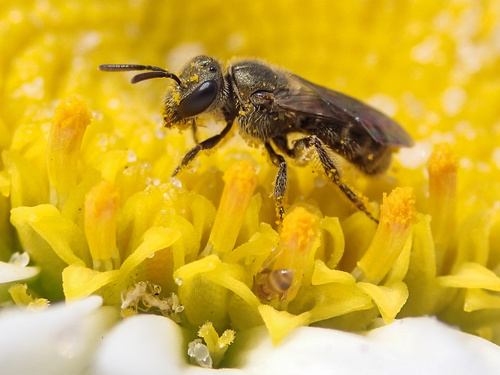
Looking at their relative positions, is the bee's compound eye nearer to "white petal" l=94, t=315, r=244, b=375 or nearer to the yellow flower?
the yellow flower

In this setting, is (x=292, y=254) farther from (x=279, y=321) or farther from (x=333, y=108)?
(x=333, y=108)

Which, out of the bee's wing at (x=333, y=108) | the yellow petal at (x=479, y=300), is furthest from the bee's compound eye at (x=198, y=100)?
the yellow petal at (x=479, y=300)

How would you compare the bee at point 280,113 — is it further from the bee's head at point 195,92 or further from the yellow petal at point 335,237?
the yellow petal at point 335,237

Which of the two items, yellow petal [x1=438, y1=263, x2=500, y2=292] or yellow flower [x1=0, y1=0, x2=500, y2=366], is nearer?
yellow flower [x1=0, y1=0, x2=500, y2=366]

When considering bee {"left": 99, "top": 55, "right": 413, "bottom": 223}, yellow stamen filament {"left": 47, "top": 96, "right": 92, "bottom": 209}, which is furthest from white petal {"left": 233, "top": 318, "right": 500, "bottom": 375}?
yellow stamen filament {"left": 47, "top": 96, "right": 92, "bottom": 209}

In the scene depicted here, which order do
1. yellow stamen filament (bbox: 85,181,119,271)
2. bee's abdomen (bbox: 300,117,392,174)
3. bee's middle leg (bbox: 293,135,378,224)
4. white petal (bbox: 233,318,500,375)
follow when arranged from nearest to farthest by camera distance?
white petal (bbox: 233,318,500,375) < yellow stamen filament (bbox: 85,181,119,271) < bee's middle leg (bbox: 293,135,378,224) < bee's abdomen (bbox: 300,117,392,174)

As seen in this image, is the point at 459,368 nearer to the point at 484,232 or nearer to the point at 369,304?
the point at 369,304

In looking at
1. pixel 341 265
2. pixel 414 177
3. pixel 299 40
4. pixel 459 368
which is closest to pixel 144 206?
pixel 341 265
